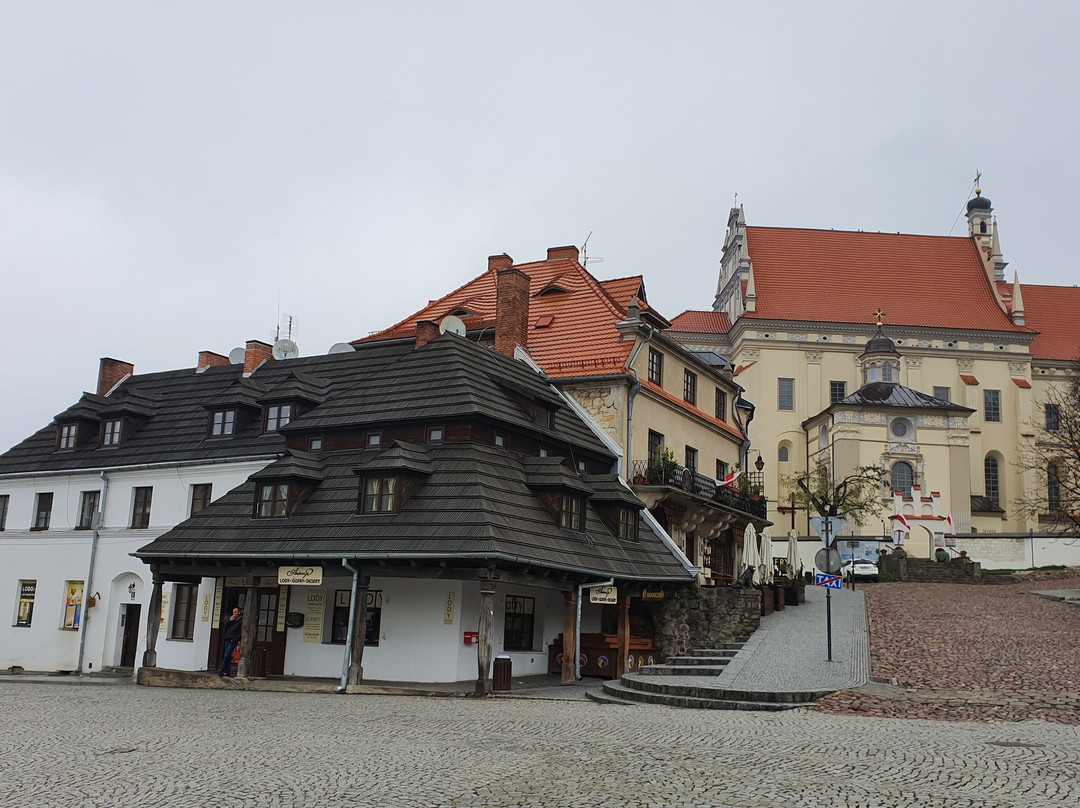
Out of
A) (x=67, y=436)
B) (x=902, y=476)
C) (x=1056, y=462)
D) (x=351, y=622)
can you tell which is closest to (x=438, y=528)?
(x=351, y=622)

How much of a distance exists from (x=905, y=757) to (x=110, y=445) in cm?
2811

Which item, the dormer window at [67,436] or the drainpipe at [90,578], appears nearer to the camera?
the drainpipe at [90,578]

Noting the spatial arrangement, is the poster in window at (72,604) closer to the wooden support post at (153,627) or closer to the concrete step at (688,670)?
the wooden support post at (153,627)

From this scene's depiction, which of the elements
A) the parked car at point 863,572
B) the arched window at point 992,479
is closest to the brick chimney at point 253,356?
the parked car at point 863,572

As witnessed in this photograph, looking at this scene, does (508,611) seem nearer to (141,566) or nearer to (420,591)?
(420,591)

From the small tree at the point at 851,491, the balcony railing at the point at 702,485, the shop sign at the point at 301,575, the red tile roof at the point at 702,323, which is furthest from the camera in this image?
the red tile roof at the point at 702,323

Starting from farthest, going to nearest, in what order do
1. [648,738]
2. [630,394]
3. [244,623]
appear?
[630,394] < [244,623] < [648,738]

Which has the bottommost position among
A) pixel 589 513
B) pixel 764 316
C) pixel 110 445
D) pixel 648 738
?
pixel 648 738

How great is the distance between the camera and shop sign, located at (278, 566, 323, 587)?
21.2 m

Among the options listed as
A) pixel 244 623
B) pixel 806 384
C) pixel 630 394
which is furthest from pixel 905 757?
pixel 806 384

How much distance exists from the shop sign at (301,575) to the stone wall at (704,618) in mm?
9578

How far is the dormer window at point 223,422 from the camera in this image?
30219 millimetres

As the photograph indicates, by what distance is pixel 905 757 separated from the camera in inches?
435

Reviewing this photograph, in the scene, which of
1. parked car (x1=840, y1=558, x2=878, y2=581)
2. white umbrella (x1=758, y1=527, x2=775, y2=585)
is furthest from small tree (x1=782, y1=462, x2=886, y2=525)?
white umbrella (x1=758, y1=527, x2=775, y2=585)
